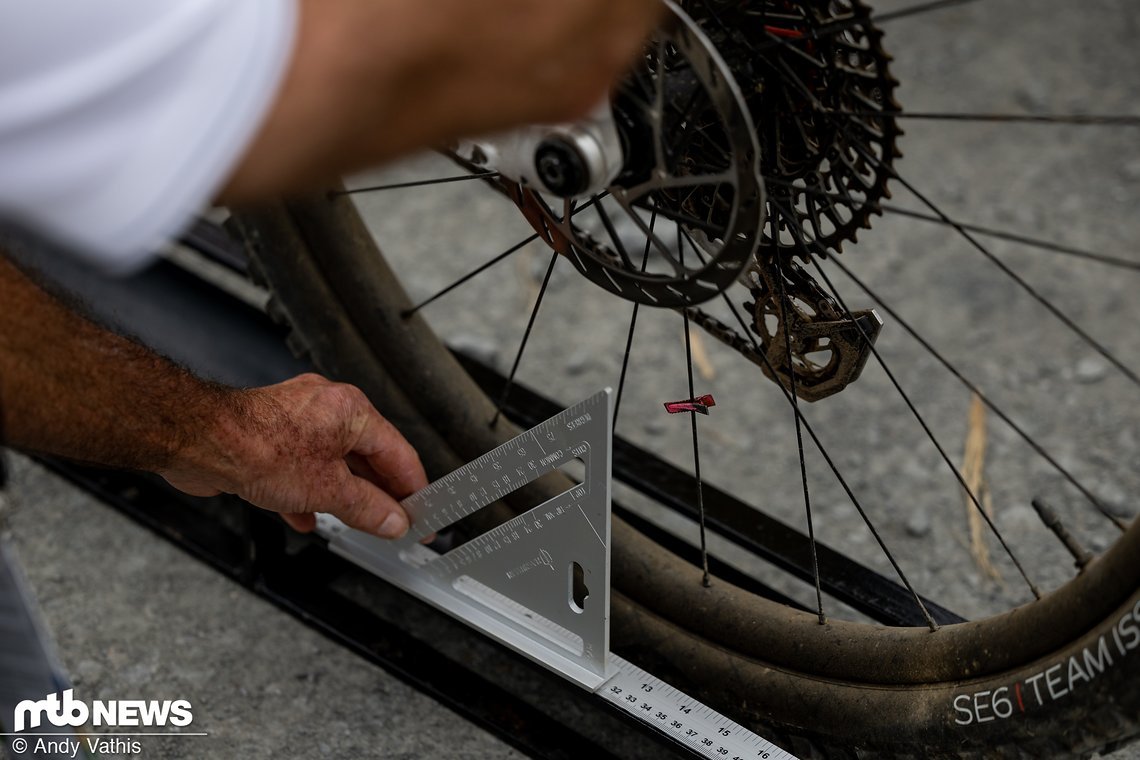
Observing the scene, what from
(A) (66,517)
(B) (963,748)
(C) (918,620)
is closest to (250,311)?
(A) (66,517)

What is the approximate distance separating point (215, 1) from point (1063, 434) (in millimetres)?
1308

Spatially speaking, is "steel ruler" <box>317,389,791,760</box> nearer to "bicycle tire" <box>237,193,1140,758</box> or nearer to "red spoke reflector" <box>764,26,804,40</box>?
"bicycle tire" <box>237,193,1140,758</box>

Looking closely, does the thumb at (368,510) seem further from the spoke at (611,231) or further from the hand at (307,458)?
the spoke at (611,231)

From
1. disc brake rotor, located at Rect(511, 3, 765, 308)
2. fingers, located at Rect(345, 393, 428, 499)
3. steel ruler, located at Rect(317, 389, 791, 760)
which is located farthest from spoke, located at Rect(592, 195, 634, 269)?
fingers, located at Rect(345, 393, 428, 499)

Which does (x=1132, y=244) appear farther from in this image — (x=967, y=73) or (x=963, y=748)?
(x=963, y=748)

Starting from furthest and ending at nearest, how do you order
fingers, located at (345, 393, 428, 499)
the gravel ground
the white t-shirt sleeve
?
the gravel ground, fingers, located at (345, 393, 428, 499), the white t-shirt sleeve

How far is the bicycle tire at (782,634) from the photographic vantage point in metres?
0.93

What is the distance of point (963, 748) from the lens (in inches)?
40.7

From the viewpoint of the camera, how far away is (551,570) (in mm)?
1167

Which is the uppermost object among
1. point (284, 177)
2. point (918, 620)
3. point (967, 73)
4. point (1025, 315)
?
point (967, 73)

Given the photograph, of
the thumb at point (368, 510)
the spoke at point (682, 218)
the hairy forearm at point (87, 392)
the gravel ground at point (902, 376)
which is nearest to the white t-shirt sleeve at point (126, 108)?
the hairy forearm at point (87, 392)

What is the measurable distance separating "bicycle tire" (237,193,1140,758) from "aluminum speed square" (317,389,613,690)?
8 cm

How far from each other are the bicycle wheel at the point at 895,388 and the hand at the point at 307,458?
12 centimetres

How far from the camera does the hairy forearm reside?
0.94m
